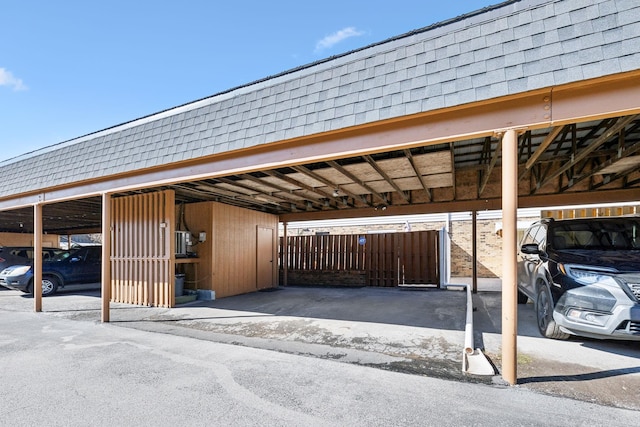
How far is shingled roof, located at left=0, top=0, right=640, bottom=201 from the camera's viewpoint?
285 cm

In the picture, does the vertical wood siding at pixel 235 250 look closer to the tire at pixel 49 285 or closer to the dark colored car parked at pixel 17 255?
the tire at pixel 49 285

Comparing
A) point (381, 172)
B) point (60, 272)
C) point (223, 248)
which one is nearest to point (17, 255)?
point (60, 272)

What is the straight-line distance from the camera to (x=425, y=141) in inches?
142

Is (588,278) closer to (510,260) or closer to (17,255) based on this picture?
(510,260)

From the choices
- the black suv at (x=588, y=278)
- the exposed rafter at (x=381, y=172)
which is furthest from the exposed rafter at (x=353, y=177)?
the black suv at (x=588, y=278)

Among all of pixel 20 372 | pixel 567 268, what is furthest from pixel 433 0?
pixel 20 372

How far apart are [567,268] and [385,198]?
5579 millimetres

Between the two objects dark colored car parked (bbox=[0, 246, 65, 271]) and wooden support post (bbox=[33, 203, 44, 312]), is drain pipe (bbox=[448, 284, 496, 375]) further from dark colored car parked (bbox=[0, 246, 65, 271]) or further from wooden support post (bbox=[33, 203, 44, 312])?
dark colored car parked (bbox=[0, 246, 65, 271])

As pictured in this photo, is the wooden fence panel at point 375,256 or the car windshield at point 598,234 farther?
the wooden fence panel at point 375,256

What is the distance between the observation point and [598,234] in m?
4.93

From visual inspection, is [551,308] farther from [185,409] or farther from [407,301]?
[185,409]

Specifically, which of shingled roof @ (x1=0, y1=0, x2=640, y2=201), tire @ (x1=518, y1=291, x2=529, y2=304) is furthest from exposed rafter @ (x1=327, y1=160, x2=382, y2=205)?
tire @ (x1=518, y1=291, x2=529, y2=304)

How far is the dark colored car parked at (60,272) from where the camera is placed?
9.48 metres

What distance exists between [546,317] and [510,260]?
2.20 meters
